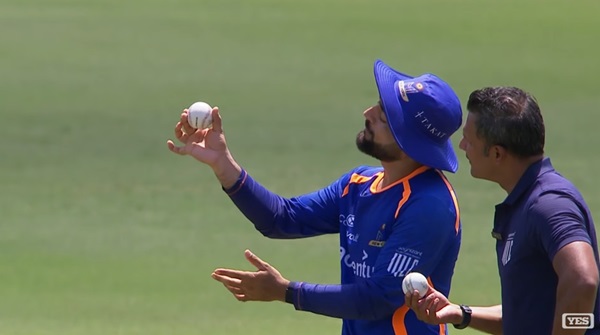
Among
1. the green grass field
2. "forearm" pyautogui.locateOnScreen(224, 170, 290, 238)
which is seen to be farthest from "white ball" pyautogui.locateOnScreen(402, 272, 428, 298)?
the green grass field

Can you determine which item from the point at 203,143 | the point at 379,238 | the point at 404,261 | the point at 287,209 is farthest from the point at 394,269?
the point at 203,143

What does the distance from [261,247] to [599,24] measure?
1131 cm

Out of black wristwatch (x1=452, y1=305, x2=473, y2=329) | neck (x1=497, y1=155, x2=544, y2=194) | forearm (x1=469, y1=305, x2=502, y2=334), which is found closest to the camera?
neck (x1=497, y1=155, x2=544, y2=194)

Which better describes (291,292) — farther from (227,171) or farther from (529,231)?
(529,231)

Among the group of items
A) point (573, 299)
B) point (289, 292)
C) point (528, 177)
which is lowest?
point (573, 299)

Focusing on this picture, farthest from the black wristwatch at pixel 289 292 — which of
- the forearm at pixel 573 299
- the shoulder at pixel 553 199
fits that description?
the forearm at pixel 573 299

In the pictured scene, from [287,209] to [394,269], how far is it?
0.84 m

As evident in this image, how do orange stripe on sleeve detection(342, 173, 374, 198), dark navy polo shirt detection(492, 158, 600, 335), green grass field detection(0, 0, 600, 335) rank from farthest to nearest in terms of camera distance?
green grass field detection(0, 0, 600, 335) → orange stripe on sleeve detection(342, 173, 374, 198) → dark navy polo shirt detection(492, 158, 600, 335)

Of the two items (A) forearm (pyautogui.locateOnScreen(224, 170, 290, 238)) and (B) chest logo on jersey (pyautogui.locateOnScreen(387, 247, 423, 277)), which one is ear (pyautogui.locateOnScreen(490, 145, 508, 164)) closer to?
(B) chest logo on jersey (pyautogui.locateOnScreen(387, 247, 423, 277))

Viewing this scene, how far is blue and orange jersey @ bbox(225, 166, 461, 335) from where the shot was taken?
174 inches

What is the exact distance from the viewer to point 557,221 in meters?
3.80

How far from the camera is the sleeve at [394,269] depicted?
14.5 feet

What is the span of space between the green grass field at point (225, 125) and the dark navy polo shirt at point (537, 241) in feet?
16.5

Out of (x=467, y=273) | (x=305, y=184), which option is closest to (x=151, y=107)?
(x=305, y=184)
